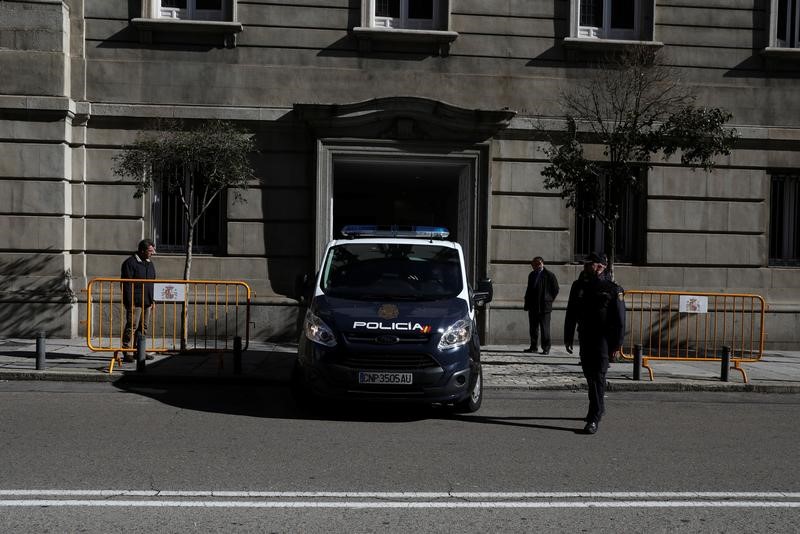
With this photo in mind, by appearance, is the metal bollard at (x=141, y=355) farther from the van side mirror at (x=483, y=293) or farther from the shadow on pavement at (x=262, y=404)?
the van side mirror at (x=483, y=293)

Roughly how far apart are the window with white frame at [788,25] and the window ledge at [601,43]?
8.97 feet

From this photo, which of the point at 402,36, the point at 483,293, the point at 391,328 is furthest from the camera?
the point at 402,36

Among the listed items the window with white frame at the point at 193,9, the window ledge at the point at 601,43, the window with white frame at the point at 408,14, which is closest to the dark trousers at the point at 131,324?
the window with white frame at the point at 193,9

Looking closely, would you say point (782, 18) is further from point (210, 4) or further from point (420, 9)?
point (210, 4)

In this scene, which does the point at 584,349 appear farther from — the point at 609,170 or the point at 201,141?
the point at 201,141

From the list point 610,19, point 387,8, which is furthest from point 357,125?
point 610,19

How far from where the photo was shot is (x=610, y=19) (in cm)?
1606

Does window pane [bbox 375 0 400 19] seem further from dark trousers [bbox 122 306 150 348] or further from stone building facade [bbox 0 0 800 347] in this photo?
dark trousers [bbox 122 306 150 348]

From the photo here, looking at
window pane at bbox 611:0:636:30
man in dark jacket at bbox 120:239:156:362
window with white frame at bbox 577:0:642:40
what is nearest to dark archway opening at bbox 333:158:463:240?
window with white frame at bbox 577:0:642:40

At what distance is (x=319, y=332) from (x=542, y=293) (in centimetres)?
649

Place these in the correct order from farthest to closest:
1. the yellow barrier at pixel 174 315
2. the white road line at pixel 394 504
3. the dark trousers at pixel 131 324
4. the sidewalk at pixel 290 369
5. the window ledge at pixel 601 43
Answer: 1. the window ledge at pixel 601 43
2. the dark trousers at pixel 131 324
3. the yellow barrier at pixel 174 315
4. the sidewalk at pixel 290 369
5. the white road line at pixel 394 504

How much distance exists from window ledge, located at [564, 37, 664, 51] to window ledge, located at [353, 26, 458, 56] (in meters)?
2.16

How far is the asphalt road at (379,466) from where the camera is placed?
5391 mm

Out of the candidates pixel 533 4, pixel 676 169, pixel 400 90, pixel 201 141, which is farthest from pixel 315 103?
pixel 676 169
